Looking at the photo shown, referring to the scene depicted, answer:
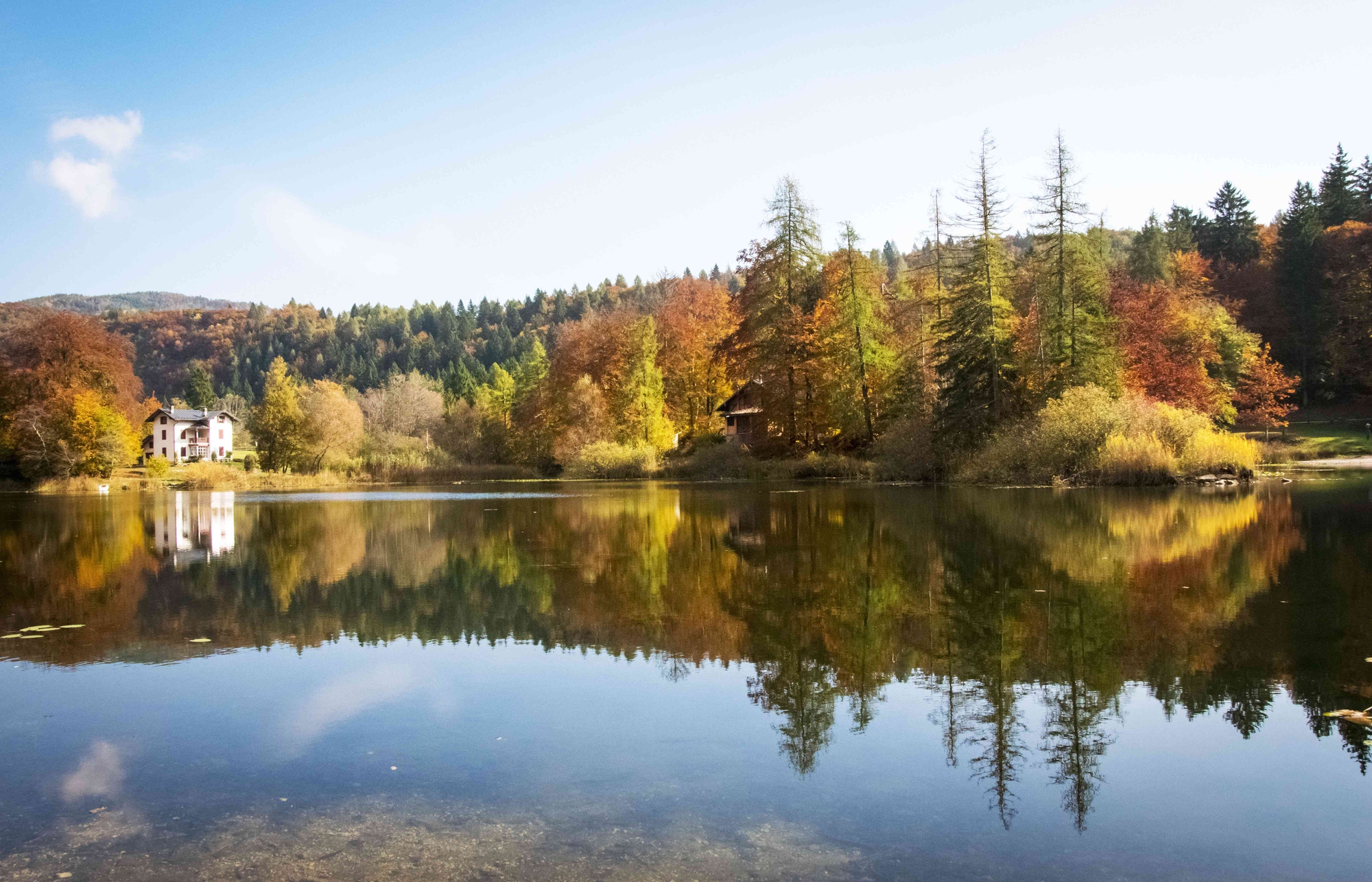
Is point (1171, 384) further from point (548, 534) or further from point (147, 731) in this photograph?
point (147, 731)

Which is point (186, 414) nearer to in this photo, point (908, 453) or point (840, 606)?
point (908, 453)

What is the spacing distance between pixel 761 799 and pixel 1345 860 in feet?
8.87

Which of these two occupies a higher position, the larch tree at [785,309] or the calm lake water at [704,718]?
the larch tree at [785,309]

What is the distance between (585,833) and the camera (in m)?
4.71

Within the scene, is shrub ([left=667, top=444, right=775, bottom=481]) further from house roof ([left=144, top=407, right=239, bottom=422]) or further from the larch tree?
house roof ([left=144, top=407, right=239, bottom=422])

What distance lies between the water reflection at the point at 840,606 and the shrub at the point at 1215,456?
10143 millimetres

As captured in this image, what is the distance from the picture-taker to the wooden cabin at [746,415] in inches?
2032

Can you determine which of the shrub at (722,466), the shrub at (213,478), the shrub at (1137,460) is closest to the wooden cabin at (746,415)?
the shrub at (722,466)

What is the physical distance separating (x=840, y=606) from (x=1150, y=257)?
70.6m

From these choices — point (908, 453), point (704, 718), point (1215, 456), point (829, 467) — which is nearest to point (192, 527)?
point (704, 718)

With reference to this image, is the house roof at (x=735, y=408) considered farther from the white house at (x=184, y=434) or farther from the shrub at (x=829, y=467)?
the white house at (x=184, y=434)

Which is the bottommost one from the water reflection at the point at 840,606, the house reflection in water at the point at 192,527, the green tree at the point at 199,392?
the house reflection in water at the point at 192,527

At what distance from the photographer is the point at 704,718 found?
21.9 feet

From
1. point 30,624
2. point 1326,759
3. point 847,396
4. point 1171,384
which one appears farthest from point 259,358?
point 1326,759
